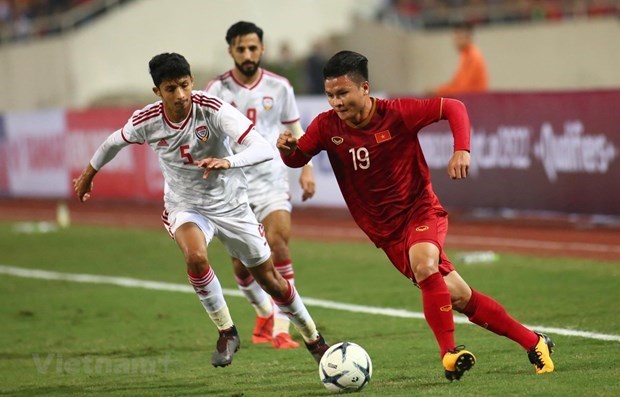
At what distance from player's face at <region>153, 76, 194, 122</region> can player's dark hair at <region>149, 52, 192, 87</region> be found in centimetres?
4

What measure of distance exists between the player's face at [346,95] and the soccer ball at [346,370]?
152cm

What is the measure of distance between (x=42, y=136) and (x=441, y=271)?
19.8 m

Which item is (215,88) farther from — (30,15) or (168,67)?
(30,15)

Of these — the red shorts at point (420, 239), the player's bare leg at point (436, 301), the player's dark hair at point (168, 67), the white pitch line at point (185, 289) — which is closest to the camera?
the player's bare leg at point (436, 301)

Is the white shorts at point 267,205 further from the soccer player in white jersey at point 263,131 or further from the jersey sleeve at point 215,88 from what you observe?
the jersey sleeve at point 215,88

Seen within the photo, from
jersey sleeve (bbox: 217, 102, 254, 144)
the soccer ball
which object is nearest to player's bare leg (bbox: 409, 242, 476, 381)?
the soccer ball

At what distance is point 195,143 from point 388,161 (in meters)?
1.49

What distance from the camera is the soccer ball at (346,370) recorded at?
7236 mm

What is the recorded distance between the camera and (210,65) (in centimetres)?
3209

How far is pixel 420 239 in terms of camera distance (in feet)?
24.0

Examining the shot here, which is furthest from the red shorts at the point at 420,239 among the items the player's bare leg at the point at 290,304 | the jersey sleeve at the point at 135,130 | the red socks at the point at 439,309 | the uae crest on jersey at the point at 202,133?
the jersey sleeve at the point at 135,130

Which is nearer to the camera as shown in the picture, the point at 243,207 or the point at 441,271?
the point at 441,271

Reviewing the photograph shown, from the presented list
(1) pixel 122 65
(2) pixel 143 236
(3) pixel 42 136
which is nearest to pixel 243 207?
(2) pixel 143 236

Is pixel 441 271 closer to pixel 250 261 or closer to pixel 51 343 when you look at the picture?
pixel 250 261
